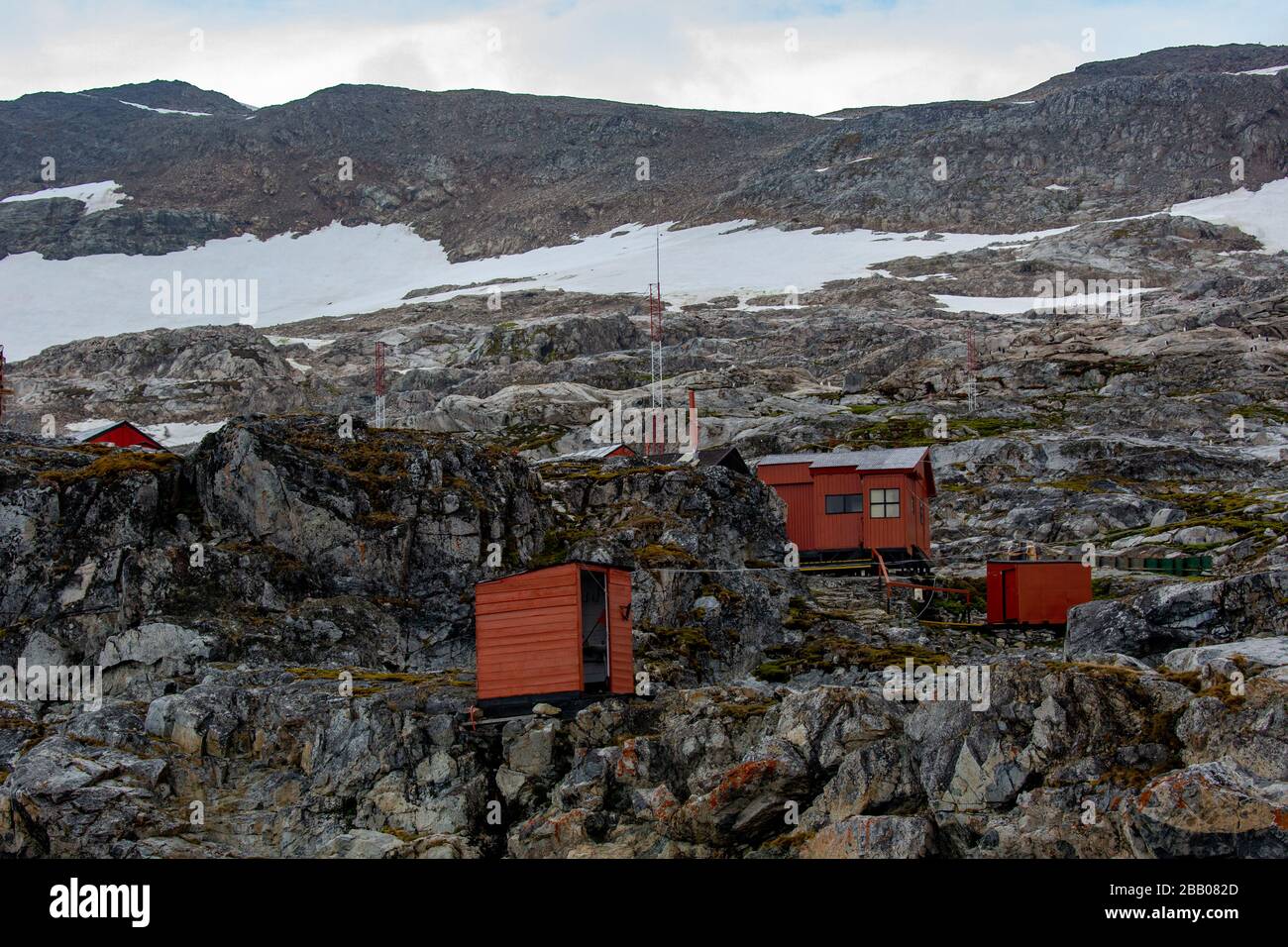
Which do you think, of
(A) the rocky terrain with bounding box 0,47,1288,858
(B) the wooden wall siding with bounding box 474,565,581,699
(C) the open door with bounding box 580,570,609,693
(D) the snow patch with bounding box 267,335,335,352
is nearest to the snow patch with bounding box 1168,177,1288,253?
(A) the rocky terrain with bounding box 0,47,1288,858

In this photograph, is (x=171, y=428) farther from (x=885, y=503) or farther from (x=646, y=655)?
(x=646, y=655)

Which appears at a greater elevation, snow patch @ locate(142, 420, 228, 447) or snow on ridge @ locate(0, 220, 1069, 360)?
snow on ridge @ locate(0, 220, 1069, 360)

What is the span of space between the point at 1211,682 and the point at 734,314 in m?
117

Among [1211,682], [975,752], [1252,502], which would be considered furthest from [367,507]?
[1252,502]

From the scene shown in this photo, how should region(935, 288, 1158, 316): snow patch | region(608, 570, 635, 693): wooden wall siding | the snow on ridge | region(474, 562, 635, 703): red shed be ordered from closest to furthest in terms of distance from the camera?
region(474, 562, 635, 703): red shed, region(608, 570, 635, 693): wooden wall siding, region(935, 288, 1158, 316): snow patch, the snow on ridge

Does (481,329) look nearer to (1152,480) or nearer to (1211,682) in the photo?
(1152,480)

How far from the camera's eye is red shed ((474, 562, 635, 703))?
3466 centimetres

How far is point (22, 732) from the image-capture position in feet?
115

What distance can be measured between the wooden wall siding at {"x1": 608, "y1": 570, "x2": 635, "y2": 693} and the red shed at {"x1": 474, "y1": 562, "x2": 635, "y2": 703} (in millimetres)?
21

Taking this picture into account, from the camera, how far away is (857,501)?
173 ft

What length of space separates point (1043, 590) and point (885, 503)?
28.2ft

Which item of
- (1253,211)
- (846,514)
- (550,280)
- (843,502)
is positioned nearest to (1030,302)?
(1253,211)

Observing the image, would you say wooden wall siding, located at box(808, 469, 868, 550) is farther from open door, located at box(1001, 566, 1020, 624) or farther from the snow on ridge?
the snow on ridge
